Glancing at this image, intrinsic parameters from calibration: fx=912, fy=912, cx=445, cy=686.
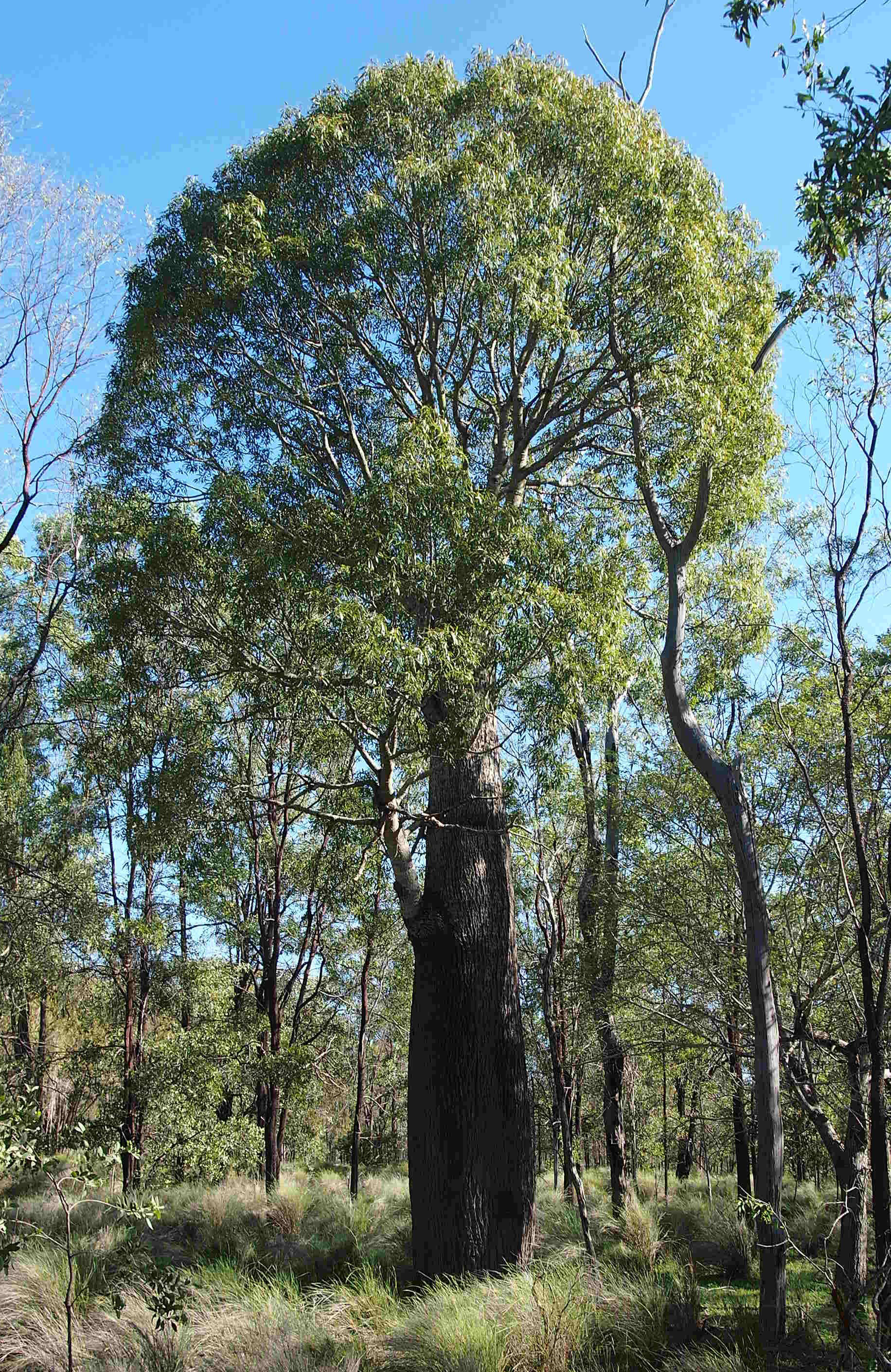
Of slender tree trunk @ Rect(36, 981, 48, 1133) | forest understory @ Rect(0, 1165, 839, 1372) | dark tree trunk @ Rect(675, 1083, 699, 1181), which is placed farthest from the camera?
dark tree trunk @ Rect(675, 1083, 699, 1181)

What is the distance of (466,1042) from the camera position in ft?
25.4

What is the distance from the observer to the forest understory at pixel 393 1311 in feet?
16.6

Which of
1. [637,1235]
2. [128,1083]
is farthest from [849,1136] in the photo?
[128,1083]

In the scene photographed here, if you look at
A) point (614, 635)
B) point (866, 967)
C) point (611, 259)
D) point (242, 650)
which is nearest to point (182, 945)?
point (242, 650)

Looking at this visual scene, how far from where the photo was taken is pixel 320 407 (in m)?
9.66

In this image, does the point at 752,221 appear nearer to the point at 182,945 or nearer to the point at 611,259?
the point at 611,259

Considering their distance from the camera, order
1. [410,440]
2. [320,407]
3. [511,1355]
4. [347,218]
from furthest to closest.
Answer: [320,407] < [347,218] < [410,440] < [511,1355]

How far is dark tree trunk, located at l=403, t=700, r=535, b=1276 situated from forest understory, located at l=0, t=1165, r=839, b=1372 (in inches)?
16.5

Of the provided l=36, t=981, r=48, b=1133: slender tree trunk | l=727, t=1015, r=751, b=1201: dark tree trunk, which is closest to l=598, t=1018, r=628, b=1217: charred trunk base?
l=727, t=1015, r=751, b=1201: dark tree trunk

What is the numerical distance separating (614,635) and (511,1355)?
5.02 metres

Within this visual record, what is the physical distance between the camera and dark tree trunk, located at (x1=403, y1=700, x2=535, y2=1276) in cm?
735

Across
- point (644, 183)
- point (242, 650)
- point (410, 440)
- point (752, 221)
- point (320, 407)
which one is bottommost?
point (242, 650)

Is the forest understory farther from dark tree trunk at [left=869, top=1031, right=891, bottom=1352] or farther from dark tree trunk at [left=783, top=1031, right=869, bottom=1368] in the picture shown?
dark tree trunk at [left=783, top=1031, right=869, bottom=1368]

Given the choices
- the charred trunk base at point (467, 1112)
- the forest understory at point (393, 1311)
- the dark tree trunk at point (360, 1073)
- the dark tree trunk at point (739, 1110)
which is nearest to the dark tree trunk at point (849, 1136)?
the forest understory at point (393, 1311)
